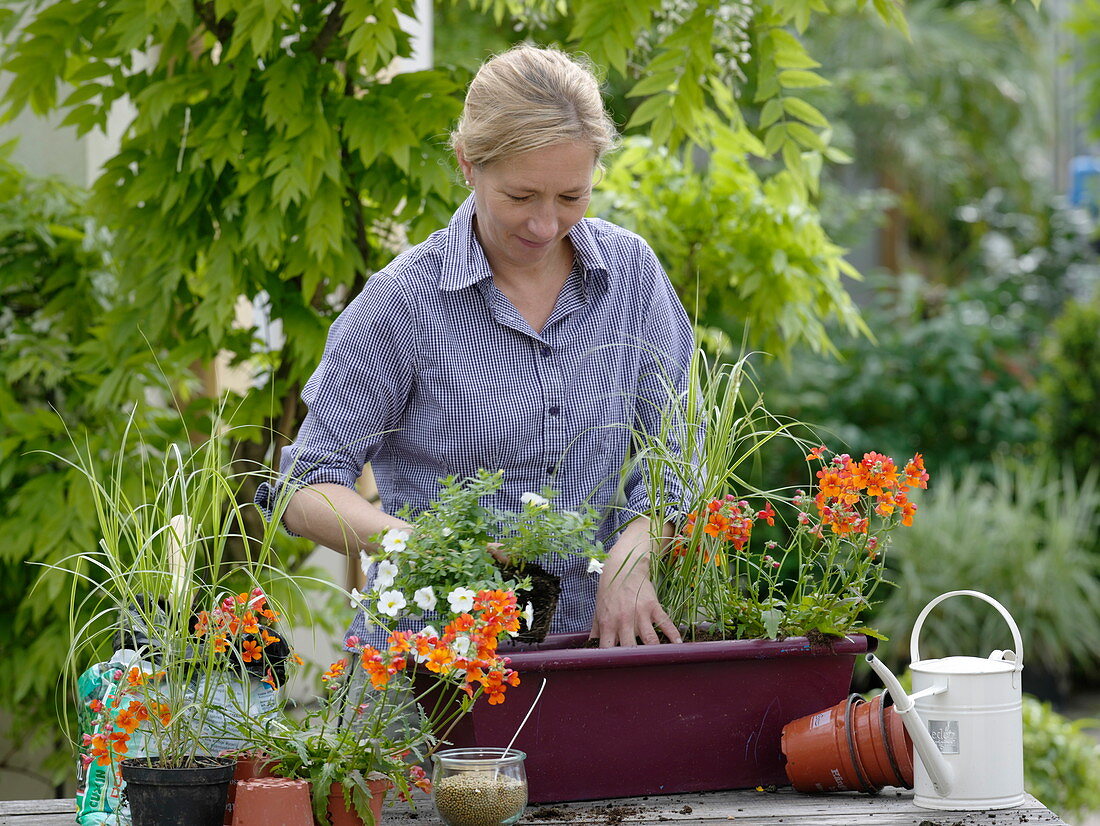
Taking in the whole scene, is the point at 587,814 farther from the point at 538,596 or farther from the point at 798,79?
the point at 798,79

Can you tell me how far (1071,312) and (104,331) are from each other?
5.82 metres

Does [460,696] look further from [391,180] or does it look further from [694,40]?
[694,40]

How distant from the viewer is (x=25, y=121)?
376 centimetres

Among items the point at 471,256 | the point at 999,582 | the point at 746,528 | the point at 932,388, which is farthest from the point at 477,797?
the point at 932,388

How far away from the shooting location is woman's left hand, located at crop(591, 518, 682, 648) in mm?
1732

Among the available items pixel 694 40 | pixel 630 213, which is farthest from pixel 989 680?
pixel 630 213

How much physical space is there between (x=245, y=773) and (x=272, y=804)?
0.06 m

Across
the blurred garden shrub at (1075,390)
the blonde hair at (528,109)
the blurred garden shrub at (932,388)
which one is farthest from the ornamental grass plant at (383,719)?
the blurred garden shrub at (1075,390)

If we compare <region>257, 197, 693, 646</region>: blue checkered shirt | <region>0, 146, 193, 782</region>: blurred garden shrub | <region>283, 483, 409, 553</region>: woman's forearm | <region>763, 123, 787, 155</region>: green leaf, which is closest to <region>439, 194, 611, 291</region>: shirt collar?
<region>257, 197, 693, 646</region>: blue checkered shirt

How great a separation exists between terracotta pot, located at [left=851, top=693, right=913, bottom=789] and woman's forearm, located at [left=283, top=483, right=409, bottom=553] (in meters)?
0.67

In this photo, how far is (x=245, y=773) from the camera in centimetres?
143

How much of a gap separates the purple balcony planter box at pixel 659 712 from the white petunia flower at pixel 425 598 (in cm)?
14

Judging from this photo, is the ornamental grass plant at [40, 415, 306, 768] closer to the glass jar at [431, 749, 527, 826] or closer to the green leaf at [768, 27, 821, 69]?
the glass jar at [431, 749, 527, 826]

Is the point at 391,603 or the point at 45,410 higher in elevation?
the point at 45,410
